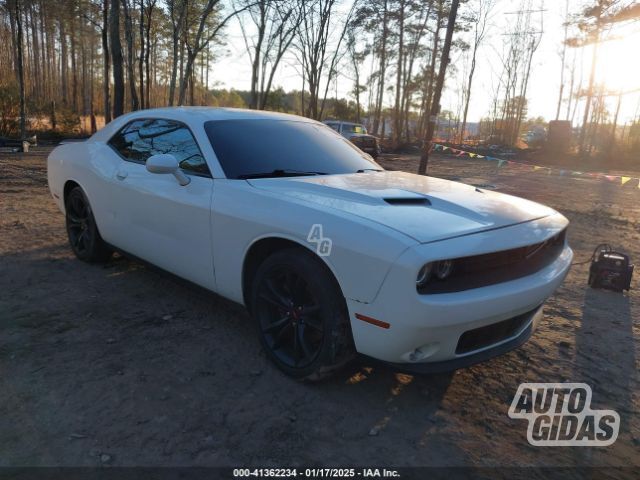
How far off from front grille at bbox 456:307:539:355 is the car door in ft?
5.21

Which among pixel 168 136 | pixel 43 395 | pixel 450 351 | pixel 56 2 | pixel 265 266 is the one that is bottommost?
pixel 43 395

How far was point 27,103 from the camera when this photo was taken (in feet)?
61.8

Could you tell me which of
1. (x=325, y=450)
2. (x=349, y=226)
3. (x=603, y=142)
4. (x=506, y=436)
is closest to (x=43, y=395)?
(x=325, y=450)

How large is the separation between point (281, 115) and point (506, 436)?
2.93 meters

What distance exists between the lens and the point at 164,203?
329 cm

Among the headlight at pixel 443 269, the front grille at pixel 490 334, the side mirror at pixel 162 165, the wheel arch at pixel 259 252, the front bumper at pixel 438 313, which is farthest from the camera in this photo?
the side mirror at pixel 162 165

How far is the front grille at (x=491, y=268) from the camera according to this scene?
2.21 meters

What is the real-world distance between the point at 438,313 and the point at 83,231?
3.69 metres

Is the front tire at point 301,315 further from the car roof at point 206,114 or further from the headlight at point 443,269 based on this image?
the car roof at point 206,114

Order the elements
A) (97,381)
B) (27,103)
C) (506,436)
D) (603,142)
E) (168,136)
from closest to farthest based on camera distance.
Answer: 1. (506,436)
2. (97,381)
3. (168,136)
4. (27,103)
5. (603,142)

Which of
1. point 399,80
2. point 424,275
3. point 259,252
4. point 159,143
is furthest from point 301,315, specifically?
point 399,80

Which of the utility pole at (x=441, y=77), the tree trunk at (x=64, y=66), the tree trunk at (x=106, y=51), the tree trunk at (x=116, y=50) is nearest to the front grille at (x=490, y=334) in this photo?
the utility pole at (x=441, y=77)

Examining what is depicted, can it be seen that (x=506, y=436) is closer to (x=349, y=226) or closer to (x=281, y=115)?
(x=349, y=226)

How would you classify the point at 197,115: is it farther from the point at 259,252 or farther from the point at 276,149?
the point at 259,252
